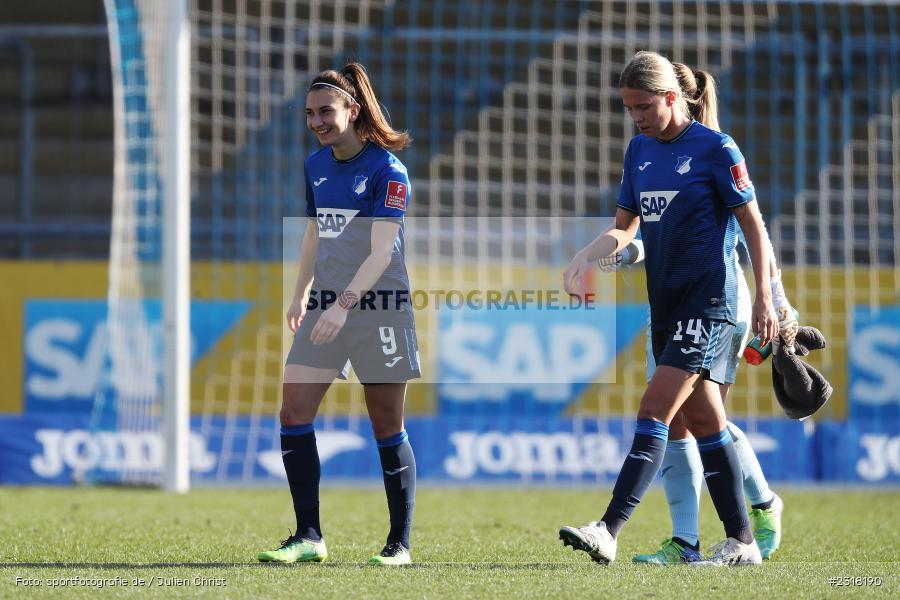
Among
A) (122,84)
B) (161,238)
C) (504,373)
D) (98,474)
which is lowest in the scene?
(98,474)

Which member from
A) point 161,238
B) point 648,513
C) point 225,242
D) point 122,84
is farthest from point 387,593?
point 225,242

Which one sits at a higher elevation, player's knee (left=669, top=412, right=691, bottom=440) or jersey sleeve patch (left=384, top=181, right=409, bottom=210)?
jersey sleeve patch (left=384, top=181, right=409, bottom=210)

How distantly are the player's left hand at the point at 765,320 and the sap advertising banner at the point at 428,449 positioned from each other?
520 centimetres

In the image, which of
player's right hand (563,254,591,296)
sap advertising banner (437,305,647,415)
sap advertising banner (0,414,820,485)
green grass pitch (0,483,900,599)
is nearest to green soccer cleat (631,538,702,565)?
green grass pitch (0,483,900,599)

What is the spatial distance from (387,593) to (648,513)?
11.8 feet

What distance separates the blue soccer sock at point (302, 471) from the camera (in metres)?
4.52

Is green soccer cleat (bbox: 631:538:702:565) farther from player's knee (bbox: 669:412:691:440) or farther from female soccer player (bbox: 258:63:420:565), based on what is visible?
female soccer player (bbox: 258:63:420:565)

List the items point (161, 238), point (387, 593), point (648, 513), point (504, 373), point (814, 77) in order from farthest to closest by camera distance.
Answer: point (814, 77) < point (504, 373) < point (161, 238) < point (648, 513) < point (387, 593)

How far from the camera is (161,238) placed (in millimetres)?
9000

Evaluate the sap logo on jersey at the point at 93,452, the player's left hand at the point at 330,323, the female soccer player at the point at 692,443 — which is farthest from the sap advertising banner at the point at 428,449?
the player's left hand at the point at 330,323

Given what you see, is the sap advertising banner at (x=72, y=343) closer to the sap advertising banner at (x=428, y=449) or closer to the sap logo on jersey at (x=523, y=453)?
the sap advertising banner at (x=428, y=449)

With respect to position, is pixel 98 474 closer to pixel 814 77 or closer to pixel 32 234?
pixel 32 234

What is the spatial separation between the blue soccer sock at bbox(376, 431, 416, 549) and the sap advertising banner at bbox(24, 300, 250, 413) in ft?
17.5

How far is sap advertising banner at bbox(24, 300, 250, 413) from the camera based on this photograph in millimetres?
9602
